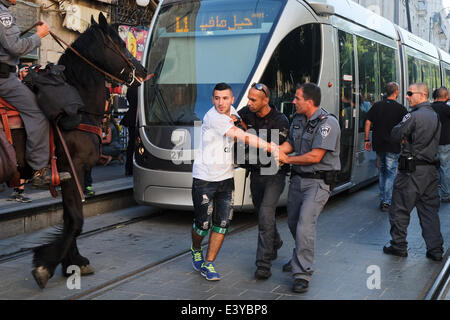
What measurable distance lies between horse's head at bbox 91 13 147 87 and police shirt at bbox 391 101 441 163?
9.85 ft

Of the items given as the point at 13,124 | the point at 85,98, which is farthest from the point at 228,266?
the point at 13,124

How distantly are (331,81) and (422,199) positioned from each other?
304cm

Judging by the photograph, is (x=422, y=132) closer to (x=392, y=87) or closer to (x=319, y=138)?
(x=319, y=138)

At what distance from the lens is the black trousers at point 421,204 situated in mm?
6613

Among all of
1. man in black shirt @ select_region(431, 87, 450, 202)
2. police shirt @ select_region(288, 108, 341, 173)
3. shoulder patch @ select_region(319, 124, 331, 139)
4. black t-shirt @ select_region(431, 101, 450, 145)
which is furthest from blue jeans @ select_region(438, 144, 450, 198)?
shoulder patch @ select_region(319, 124, 331, 139)

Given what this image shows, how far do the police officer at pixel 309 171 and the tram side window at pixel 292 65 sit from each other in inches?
102

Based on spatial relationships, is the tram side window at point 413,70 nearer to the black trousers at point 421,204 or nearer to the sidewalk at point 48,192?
the sidewalk at point 48,192

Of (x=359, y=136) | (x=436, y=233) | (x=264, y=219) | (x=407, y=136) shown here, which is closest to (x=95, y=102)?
(x=264, y=219)

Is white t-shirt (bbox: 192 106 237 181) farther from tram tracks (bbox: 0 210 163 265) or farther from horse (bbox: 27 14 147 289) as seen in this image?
tram tracks (bbox: 0 210 163 265)

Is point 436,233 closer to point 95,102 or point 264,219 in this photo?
point 264,219

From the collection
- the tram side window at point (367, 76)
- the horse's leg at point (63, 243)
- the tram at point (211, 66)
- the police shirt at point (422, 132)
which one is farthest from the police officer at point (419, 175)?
the tram side window at point (367, 76)

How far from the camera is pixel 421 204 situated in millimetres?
6723

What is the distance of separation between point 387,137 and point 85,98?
220 inches

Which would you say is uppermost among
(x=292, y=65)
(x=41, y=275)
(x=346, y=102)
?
(x=292, y=65)
